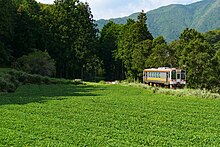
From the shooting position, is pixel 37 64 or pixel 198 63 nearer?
pixel 198 63

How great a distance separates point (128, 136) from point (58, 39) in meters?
60.2

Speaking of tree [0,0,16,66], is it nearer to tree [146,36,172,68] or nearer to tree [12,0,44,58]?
tree [12,0,44,58]

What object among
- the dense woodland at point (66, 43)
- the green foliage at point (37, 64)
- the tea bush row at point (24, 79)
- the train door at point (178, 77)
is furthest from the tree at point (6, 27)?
the train door at point (178, 77)

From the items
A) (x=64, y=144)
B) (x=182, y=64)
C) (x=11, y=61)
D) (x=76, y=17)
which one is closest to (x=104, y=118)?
(x=64, y=144)

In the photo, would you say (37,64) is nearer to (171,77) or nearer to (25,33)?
(25,33)

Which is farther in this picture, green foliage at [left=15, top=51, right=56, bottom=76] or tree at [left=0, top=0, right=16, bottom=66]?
green foliage at [left=15, top=51, right=56, bottom=76]

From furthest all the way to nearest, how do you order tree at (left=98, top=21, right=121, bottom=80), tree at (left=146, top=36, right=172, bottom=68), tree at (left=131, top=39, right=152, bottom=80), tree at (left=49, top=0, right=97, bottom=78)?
tree at (left=98, top=21, right=121, bottom=80), tree at (left=49, top=0, right=97, bottom=78), tree at (left=131, top=39, right=152, bottom=80), tree at (left=146, top=36, right=172, bottom=68)

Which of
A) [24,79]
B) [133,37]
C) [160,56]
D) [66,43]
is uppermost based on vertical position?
[133,37]

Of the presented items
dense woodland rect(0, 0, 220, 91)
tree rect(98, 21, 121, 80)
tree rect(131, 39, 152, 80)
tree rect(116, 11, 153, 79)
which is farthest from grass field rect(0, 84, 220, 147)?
tree rect(98, 21, 121, 80)

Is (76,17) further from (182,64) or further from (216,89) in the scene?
(216,89)

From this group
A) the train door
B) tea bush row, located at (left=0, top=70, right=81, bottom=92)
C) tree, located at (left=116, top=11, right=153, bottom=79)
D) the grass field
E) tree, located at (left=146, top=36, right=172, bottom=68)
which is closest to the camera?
the grass field

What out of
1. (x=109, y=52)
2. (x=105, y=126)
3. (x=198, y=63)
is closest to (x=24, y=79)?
(x=198, y=63)

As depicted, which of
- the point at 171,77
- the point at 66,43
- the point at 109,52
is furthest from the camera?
the point at 109,52

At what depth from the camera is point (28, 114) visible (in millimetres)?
17938
